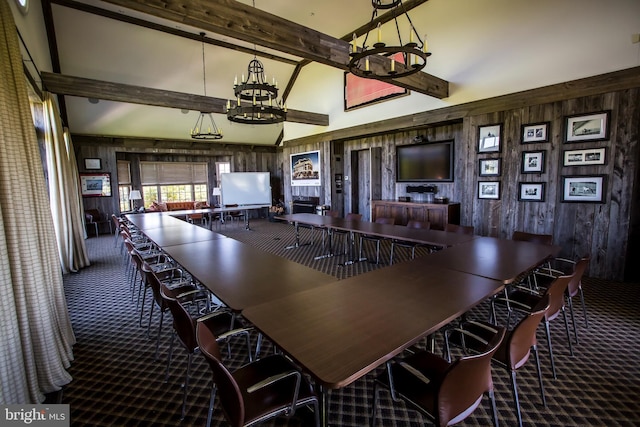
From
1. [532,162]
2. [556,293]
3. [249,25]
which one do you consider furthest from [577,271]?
[249,25]

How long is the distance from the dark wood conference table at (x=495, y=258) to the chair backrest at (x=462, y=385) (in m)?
1.10

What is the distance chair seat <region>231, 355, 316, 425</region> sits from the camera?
1.39 m

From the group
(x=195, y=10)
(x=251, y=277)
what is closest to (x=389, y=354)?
(x=251, y=277)

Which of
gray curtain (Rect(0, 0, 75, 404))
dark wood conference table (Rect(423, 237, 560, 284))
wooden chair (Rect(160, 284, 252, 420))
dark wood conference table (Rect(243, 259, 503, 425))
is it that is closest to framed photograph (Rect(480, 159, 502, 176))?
dark wood conference table (Rect(423, 237, 560, 284))

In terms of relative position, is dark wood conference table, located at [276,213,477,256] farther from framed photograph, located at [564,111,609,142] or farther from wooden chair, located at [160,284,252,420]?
wooden chair, located at [160,284,252,420]

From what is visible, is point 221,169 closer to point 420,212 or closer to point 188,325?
point 420,212

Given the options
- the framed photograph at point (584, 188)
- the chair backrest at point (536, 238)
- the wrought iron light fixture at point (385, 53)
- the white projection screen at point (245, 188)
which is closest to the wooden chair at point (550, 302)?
the chair backrest at point (536, 238)

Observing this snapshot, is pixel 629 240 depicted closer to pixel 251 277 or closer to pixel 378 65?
pixel 378 65

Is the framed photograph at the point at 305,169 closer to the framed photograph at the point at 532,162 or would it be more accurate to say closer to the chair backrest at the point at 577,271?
the framed photograph at the point at 532,162

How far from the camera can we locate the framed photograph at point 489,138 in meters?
5.05

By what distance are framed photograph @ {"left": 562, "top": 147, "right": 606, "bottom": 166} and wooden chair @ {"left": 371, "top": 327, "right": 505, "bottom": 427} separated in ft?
14.1

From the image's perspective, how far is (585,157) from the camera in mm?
4227

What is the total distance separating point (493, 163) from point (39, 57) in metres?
7.92

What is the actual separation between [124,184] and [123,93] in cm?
515
